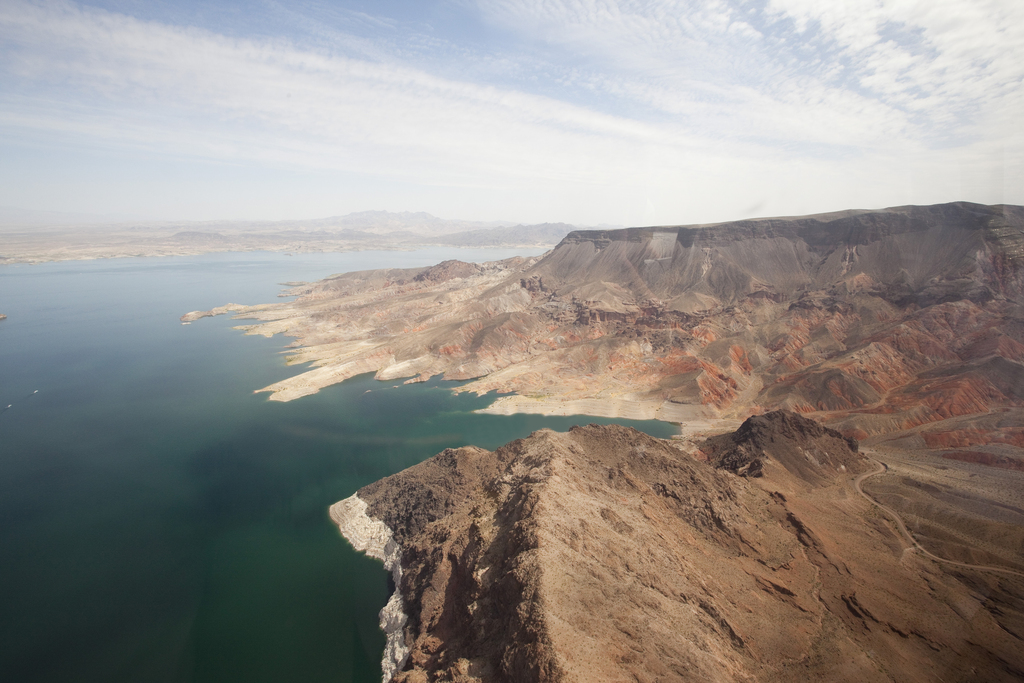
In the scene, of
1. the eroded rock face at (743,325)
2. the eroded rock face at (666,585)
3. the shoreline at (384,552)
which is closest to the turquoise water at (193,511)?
the shoreline at (384,552)

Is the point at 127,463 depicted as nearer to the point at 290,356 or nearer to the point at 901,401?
the point at 290,356

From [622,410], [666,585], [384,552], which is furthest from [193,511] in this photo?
[622,410]

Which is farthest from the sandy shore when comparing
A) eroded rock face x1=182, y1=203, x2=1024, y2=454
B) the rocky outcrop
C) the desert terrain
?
the rocky outcrop

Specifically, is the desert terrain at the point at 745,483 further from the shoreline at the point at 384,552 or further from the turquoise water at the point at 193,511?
the turquoise water at the point at 193,511

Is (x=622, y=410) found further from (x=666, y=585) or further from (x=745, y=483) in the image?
(x=666, y=585)

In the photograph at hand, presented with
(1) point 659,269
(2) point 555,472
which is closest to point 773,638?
(2) point 555,472
